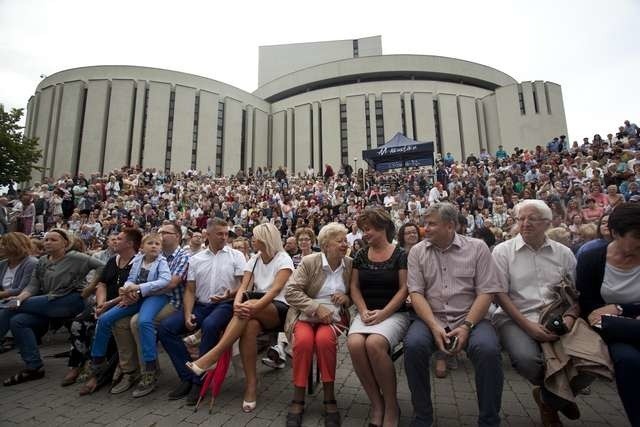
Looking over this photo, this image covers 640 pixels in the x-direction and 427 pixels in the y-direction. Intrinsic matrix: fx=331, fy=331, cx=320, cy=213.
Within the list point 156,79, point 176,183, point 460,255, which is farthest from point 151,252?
point 156,79

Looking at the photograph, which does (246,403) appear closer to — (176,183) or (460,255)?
(460,255)

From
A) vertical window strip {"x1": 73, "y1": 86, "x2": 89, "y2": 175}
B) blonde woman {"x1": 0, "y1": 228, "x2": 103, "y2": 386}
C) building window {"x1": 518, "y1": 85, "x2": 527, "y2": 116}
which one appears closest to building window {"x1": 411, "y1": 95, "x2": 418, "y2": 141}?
building window {"x1": 518, "y1": 85, "x2": 527, "y2": 116}

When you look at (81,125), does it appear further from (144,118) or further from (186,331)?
(186,331)

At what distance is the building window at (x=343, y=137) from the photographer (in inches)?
1422

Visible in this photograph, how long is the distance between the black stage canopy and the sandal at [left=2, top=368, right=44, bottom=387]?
55.1ft

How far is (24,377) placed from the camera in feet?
12.6

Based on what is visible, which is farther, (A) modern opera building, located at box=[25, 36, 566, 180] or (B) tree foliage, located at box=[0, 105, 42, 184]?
(A) modern opera building, located at box=[25, 36, 566, 180]

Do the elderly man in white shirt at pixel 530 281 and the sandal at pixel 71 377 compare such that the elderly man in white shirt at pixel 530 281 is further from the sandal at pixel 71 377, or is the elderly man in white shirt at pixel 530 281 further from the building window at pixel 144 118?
the building window at pixel 144 118

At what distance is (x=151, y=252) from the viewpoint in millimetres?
4047

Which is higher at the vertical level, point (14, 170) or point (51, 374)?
point (14, 170)

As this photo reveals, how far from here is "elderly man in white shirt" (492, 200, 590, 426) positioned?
263 cm

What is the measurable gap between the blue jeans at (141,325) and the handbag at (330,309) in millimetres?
1720

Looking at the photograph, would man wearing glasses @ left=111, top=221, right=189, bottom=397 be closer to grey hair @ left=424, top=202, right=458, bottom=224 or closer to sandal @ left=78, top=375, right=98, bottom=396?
sandal @ left=78, top=375, right=98, bottom=396

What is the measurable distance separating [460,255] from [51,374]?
16.2ft
